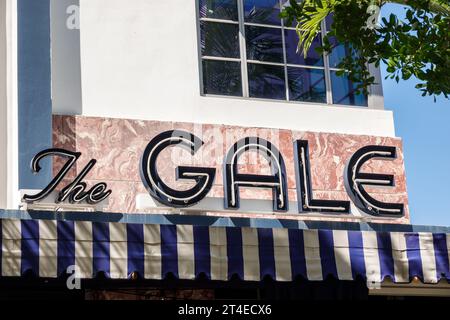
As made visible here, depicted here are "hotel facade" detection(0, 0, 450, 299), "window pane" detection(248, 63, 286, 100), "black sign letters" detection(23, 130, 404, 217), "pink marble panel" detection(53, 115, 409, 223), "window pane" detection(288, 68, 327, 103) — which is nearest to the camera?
"hotel facade" detection(0, 0, 450, 299)

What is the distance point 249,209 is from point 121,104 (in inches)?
76.8

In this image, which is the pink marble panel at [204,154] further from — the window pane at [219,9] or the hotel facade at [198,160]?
the window pane at [219,9]

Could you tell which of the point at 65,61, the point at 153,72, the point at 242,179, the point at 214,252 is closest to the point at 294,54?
the point at 153,72

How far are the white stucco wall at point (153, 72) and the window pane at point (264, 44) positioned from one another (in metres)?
0.64

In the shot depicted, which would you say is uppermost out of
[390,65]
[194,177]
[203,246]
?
[390,65]

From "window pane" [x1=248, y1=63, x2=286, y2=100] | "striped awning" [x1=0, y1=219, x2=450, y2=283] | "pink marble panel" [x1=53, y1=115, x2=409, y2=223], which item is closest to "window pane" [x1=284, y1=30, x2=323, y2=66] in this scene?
"window pane" [x1=248, y1=63, x2=286, y2=100]

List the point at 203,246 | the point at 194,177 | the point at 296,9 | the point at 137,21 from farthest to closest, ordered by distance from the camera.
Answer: the point at 137,21 < the point at 194,177 < the point at 296,9 < the point at 203,246

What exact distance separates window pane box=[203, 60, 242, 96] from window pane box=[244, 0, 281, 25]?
27.8 inches

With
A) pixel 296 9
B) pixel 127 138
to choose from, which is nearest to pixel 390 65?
pixel 296 9

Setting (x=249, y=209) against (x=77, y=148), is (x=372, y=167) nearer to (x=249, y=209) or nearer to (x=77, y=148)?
(x=249, y=209)

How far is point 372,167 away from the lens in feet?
42.0

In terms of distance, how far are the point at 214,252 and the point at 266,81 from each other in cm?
342

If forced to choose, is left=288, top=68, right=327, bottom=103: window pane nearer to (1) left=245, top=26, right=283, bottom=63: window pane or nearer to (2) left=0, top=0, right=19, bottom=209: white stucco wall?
(1) left=245, top=26, right=283, bottom=63: window pane

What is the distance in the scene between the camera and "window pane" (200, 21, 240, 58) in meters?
12.7
